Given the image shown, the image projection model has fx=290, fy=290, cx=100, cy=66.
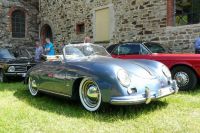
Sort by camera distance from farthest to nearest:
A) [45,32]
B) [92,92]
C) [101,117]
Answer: [45,32] < [92,92] < [101,117]

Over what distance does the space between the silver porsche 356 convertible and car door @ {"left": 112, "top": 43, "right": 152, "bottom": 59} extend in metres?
2.13

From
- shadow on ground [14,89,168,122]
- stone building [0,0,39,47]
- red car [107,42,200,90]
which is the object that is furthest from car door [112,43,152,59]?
stone building [0,0,39,47]

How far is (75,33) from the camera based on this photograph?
16.4 meters

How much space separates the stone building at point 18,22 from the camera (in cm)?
1826

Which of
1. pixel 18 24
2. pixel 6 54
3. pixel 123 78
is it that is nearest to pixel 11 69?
pixel 6 54

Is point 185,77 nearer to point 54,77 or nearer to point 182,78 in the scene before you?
point 182,78

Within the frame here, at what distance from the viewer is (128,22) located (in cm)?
1312

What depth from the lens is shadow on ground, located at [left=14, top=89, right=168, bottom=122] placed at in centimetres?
493

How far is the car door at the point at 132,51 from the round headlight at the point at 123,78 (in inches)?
131

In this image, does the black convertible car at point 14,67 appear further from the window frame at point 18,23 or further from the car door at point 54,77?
the window frame at point 18,23

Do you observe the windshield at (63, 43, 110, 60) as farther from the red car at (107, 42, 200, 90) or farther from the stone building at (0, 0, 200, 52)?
the stone building at (0, 0, 200, 52)

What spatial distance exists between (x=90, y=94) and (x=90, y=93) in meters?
0.02

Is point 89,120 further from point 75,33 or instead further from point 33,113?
point 75,33

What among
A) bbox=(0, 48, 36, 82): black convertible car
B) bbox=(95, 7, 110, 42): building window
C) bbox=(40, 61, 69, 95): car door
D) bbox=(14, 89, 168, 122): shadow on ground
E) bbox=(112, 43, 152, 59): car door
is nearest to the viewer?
bbox=(14, 89, 168, 122): shadow on ground
